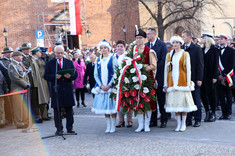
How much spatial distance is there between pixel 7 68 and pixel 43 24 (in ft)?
73.3

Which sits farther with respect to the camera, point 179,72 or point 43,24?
point 43,24

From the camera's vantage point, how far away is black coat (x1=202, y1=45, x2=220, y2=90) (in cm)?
857

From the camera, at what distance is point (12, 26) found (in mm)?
31562

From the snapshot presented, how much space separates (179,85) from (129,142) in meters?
1.80

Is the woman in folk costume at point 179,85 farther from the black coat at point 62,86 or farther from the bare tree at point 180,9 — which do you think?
the bare tree at point 180,9

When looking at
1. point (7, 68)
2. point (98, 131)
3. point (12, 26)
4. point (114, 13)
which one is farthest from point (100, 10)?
point (98, 131)

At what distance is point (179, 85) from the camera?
7.66 m

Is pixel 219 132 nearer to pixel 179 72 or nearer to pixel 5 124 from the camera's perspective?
pixel 179 72

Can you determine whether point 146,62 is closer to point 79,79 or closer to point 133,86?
point 133,86

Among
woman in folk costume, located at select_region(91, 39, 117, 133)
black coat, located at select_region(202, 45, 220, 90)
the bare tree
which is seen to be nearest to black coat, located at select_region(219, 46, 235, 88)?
black coat, located at select_region(202, 45, 220, 90)

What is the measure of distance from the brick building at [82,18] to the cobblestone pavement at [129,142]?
924 inches

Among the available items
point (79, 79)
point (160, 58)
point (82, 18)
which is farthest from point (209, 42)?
point (82, 18)

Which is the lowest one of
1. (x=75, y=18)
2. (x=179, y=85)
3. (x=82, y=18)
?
(x=179, y=85)

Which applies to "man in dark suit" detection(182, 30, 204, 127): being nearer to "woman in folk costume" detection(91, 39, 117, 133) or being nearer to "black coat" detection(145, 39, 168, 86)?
"black coat" detection(145, 39, 168, 86)
